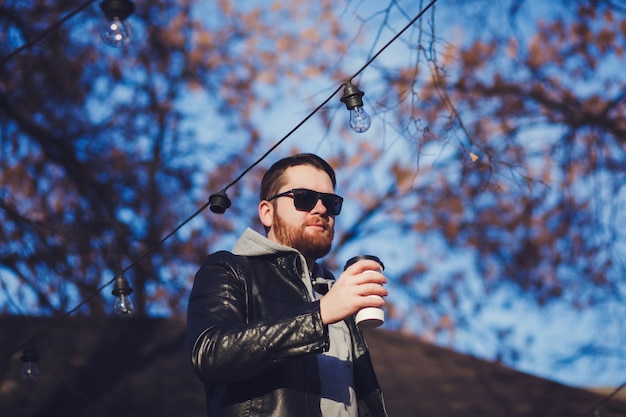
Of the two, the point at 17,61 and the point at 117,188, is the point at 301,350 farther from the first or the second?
the point at 117,188

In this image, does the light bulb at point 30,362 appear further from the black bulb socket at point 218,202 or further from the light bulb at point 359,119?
the light bulb at point 359,119

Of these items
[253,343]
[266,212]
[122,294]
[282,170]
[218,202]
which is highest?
A: [122,294]

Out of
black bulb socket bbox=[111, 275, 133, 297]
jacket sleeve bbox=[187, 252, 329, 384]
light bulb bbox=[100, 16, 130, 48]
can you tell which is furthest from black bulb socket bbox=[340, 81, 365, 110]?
black bulb socket bbox=[111, 275, 133, 297]

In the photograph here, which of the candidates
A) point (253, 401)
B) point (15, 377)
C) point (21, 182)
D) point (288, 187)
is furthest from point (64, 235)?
point (253, 401)

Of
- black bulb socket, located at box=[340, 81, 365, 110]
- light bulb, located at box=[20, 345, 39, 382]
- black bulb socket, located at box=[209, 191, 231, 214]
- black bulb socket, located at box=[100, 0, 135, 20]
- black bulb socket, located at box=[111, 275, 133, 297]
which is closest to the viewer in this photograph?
black bulb socket, located at box=[100, 0, 135, 20]

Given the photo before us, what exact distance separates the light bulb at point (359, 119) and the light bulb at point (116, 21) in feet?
3.20

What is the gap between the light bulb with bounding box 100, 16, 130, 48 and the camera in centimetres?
288

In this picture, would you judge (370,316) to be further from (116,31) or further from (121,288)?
(121,288)

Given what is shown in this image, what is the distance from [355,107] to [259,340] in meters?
1.30

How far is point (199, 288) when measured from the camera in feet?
8.72

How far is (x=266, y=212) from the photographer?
10.2ft

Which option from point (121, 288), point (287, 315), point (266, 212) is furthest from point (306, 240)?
point (121, 288)

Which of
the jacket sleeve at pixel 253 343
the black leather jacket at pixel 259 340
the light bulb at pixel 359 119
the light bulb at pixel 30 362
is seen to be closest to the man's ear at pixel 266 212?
the black leather jacket at pixel 259 340

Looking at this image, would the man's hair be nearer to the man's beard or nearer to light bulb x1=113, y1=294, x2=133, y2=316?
the man's beard
